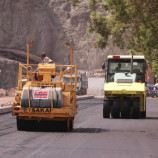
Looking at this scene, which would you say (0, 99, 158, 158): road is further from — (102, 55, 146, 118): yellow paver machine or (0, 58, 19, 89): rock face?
(0, 58, 19, 89): rock face

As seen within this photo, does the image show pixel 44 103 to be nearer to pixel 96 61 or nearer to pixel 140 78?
pixel 140 78

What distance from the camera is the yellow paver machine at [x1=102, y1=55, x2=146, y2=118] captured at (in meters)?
28.6

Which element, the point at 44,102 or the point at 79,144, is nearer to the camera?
the point at 79,144

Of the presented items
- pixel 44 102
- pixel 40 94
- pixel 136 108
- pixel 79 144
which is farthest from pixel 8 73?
pixel 79 144

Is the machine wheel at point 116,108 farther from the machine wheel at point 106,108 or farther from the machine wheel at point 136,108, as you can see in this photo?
the machine wheel at point 136,108

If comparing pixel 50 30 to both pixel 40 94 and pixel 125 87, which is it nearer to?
pixel 125 87

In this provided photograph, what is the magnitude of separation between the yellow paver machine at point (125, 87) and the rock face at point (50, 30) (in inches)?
2845

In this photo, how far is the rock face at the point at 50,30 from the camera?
10306cm

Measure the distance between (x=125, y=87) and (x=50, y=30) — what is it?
81.6 metres

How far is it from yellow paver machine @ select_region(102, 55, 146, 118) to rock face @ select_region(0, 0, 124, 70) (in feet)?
237

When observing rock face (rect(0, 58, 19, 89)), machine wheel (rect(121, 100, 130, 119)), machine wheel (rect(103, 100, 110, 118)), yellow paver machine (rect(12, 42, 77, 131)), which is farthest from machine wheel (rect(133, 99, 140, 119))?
rock face (rect(0, 58, 19, 89))

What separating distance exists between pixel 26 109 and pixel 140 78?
12047 mm

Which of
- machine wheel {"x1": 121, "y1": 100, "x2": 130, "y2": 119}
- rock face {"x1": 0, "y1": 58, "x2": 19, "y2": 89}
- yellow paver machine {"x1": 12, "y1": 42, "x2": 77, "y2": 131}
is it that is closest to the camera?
A: yellow paver machine {"x1": 12, "y1": 42, "x2": 77, "y2": 131}

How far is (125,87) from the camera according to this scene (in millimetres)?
28688
